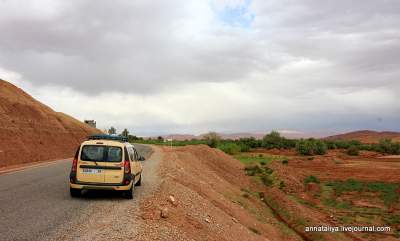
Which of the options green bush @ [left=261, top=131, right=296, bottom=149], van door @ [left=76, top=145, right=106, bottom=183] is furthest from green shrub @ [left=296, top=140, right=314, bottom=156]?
van door @ [left=76, top=145, right=106, bottom=183]

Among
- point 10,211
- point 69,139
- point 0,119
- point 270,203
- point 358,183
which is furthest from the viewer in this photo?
point 69,139

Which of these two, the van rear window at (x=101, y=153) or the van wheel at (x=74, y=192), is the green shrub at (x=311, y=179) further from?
the van wheel at (x=74, y=192)

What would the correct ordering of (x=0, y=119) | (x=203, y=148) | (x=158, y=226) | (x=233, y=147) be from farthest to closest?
(x=233, y=147)
(x=203, y=148)
(x=0, y=119)
(x=158, y=226)

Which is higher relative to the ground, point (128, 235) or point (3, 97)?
point (3, 97)

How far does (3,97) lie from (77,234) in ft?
130

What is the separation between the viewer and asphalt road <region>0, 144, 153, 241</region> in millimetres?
8982

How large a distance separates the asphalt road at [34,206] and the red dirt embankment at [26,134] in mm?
14581

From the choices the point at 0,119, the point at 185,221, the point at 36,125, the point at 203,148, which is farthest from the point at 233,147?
the point at 185,221

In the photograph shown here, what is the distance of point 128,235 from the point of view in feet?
29.0

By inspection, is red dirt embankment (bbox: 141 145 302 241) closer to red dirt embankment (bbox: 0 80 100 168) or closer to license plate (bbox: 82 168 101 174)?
license plate (bbox: 82 168 101 174)

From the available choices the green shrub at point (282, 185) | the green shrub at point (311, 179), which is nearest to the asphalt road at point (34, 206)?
the green shrub at point (282, 185)

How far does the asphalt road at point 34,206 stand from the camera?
→ 29.5 ft

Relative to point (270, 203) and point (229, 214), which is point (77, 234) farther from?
point (270, 203)

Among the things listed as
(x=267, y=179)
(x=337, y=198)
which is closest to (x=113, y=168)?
(x=337, y=198)
